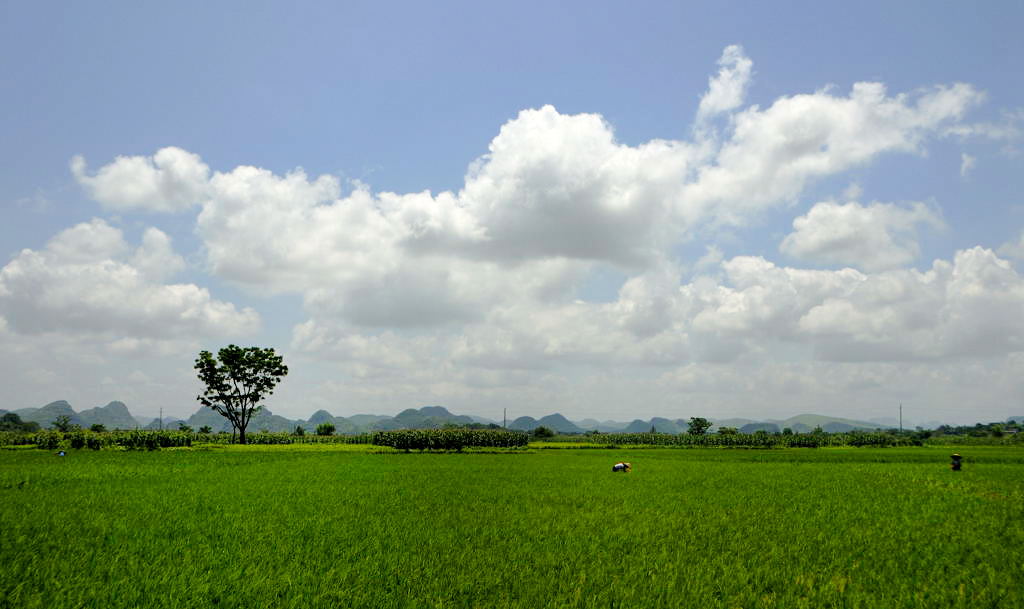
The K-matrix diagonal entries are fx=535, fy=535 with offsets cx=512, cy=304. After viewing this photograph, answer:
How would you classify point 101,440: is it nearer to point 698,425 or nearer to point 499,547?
point 499,547

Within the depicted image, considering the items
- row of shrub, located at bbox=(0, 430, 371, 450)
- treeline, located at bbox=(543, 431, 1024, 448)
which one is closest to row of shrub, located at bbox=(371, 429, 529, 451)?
row of shrub, located at bbox=(0, 430, 371, 450)

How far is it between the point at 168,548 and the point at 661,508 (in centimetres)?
1376

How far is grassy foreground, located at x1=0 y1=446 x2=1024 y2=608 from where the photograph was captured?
884cm

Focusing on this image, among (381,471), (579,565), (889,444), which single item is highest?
(579,565)

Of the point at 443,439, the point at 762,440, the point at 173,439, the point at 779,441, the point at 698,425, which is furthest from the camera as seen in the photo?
the point at 698,425

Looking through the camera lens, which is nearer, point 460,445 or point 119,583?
point 119,583

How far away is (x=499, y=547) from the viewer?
11781mm

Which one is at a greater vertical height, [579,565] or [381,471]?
[579,565]

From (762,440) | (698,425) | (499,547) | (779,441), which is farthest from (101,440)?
(698,425)

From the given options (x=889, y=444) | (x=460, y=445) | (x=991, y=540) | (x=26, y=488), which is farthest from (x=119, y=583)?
(x=889, y=444)

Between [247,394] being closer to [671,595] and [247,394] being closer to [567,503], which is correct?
[567,503]

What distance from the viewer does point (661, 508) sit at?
1756 centimetres

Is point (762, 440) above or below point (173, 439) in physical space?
below

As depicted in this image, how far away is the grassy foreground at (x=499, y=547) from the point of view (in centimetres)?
884
